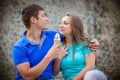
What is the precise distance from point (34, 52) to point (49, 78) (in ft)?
0.80

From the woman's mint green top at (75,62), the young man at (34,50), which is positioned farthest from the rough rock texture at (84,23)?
the woman's mint green top at (75,62)

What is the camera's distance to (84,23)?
3.28 metres

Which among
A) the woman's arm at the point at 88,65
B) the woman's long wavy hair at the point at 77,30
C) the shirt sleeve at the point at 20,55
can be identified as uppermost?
the woman's long wavy hair at the point at 77,30

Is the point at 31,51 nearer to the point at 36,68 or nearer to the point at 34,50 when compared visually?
the point at 34,50

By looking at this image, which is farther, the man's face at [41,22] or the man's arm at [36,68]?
the man's face at [41,22]

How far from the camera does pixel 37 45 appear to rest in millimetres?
2021

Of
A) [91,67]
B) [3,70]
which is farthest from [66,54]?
[3,70]

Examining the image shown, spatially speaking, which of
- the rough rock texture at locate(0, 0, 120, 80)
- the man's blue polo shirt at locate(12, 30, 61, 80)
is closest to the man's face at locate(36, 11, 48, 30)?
the man's blue polo shirt at locate(12, 30, 61, 80)

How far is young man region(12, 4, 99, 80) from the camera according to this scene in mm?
1875

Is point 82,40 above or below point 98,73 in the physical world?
above

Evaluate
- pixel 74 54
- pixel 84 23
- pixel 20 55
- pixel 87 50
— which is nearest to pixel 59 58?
pixel 74 54

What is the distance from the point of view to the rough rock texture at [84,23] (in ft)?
10.1

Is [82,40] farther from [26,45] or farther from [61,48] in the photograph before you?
[26,45]

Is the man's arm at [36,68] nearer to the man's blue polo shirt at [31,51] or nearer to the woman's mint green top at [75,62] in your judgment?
the man's blue polo shirt at [31,51]
